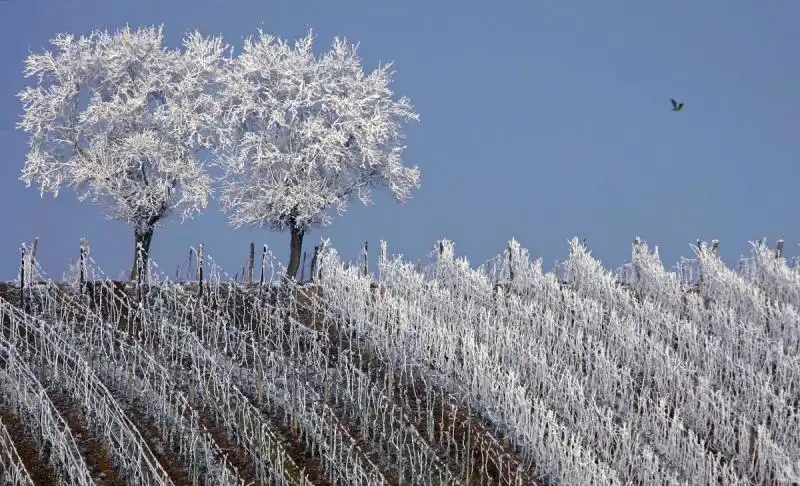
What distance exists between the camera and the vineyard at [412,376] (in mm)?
15102

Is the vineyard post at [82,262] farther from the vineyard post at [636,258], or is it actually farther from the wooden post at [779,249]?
the wooden post at [779,249]

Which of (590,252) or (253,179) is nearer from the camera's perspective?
(590,252)

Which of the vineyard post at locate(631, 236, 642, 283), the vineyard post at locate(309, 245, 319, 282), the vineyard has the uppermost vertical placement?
the vineyard post at locate(631, 236, 642, 283)

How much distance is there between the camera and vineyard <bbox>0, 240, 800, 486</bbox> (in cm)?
1510

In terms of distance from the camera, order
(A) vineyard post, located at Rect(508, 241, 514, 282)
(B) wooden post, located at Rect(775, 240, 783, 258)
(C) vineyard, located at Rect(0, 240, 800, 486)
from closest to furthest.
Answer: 1. (C) vineyard, located at Rect(0, 240, 800, 486)
2. (A) vineyard post, located at Rect(508, 241, 514, 282)
3. (B) wooden post, located at Rect(775, 240, 783, 258)

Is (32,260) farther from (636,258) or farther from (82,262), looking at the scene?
(636,258)

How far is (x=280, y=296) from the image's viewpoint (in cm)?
Result: 2264

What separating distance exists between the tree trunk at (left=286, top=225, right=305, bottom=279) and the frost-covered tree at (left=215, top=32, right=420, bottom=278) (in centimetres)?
2

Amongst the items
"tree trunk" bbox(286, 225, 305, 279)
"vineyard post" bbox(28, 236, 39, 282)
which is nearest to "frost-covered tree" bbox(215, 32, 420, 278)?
"tree trunk" bbox(286, 225, 305, 279)

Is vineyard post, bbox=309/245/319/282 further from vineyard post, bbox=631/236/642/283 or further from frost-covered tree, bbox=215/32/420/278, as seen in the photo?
vineyard post, bbox=631/236/642/283

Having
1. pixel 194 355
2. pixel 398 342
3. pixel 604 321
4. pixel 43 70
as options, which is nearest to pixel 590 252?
pixel 604 321

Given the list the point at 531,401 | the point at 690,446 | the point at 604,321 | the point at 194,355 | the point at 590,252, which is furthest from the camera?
the point at 590,252

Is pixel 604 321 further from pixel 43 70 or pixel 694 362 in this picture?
pixel 43 70

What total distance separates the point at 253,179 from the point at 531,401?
10.8 m
